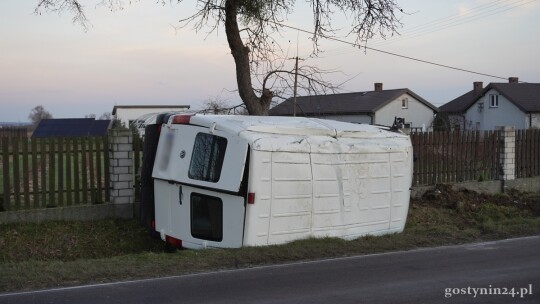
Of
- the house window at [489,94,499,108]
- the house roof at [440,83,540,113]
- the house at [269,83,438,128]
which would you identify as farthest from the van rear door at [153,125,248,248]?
the house window at [489,94,499,108]

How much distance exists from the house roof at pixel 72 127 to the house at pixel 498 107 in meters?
31.2

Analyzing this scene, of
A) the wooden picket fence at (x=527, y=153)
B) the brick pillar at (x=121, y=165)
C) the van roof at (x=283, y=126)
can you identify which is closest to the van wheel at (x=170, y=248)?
the van roof at (x=283, y=126)

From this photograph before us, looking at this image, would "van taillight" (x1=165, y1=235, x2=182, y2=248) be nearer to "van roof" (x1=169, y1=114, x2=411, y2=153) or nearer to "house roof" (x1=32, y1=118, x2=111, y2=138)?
"van roof" (x1=169, y1=114, x2=411, y2=153)

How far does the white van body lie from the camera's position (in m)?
9.21

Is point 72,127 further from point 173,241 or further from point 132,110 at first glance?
point 173,241

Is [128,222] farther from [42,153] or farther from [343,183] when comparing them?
[343,183]

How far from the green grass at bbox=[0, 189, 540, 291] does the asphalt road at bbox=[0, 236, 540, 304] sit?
408 mm

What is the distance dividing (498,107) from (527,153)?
3510 centimetres

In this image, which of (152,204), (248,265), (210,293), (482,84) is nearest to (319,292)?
(210,293)

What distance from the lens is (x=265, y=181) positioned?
9242mm

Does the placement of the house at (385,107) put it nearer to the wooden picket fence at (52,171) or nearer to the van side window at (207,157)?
the wooden picket fence at (52,171)

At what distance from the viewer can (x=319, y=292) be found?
711 centimetres

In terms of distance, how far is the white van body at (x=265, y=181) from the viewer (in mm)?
9211

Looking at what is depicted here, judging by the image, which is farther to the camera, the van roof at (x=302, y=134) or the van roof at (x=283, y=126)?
the van roof at (x=283, y=126)
